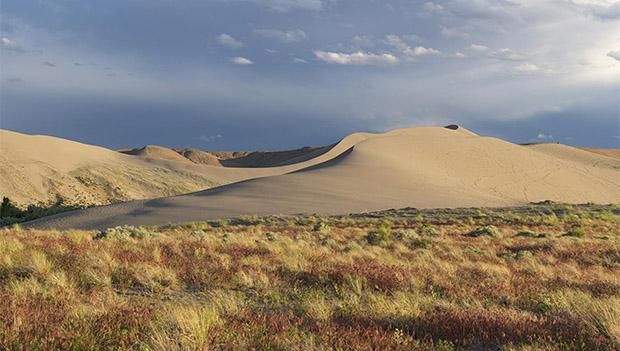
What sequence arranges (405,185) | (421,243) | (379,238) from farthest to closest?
(405,185)
(379,238)
(421,243)

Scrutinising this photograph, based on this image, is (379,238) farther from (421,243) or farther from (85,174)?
(85,174)

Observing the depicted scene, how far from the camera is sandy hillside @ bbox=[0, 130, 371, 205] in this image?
206 feet

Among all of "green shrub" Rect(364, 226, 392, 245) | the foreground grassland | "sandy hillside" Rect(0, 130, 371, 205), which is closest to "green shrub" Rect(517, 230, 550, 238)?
the foreground grassland

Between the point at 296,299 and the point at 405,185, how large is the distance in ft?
200

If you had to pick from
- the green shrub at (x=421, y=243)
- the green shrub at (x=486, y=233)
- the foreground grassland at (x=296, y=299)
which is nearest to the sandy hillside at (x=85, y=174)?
the green shrub at (x=421, y=243)

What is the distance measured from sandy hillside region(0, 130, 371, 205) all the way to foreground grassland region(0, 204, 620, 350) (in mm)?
54067

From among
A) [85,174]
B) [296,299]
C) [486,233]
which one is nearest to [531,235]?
[486,233]

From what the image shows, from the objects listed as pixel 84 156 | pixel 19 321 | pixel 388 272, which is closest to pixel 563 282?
pixel 388 272

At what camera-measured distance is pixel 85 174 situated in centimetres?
7588

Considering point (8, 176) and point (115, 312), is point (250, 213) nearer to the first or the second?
point (8, 176)

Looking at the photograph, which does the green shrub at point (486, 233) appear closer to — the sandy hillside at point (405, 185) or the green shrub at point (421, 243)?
the green shrub at point (421, 243)

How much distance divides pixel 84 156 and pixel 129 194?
24184 mm

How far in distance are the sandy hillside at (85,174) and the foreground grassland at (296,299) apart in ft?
177

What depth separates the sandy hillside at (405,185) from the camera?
157 feet
